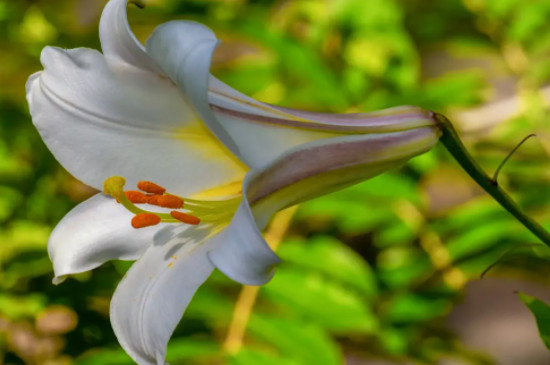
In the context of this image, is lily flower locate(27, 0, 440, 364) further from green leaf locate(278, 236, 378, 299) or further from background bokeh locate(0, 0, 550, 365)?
green leaf locate(278, 236, 378, 299)

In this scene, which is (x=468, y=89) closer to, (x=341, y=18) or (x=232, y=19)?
(x=341, y=18)

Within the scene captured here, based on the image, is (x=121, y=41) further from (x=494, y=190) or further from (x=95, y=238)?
(x=494, y=190)

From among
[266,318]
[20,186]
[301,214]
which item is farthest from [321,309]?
[20,186]

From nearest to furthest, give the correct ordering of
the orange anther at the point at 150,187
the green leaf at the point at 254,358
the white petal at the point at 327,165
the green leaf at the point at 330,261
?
the white petal at the point at 327,165 < the orange anther at the point at 150,187 < the green leaf at the point at 254,358 < the green leaf at the point at 330,261

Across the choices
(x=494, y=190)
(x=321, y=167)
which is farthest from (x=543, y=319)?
(x=321, y=167)

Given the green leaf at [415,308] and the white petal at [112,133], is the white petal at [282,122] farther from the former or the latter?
the green leaf at [415,308]

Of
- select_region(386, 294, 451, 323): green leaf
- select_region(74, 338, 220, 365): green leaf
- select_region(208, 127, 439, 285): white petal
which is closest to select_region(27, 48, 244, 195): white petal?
select_region(208, 127, 439, 285): white petal

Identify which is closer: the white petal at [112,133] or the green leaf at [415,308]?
the white petal at [112,133]

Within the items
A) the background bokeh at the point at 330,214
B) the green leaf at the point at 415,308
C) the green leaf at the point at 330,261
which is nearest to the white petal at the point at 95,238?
the background bokeh at the point at 330,214
